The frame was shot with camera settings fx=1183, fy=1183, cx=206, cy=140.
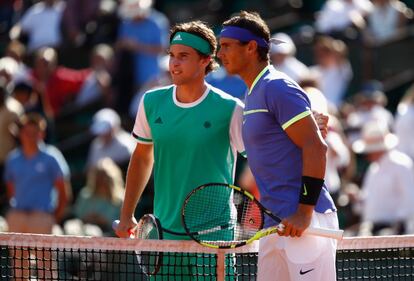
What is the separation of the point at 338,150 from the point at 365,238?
217 inches

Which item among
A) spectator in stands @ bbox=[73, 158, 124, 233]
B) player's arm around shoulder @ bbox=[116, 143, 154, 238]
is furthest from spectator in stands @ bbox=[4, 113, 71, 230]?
player's arm around shoulder @ bbox=[116, 143, 154, 238]

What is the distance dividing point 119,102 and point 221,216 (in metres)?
9.38

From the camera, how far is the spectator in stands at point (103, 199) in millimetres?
12531

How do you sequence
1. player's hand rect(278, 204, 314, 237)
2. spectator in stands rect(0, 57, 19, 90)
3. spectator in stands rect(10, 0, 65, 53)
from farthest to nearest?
spectator in stands rect(10, 0, 65, 53) < spectator in stands rect(0, 57, 19, 90) < player's hand rect(278, 204, 314, 237)

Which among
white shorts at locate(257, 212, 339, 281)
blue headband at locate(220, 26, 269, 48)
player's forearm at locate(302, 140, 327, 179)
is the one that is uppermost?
blue headband at locate(220, 26, 269, 48)

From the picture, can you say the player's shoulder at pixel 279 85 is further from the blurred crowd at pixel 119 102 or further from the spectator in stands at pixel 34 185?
the spectator in stands at pixel 34 185

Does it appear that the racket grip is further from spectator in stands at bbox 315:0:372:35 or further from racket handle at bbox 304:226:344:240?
spectator in stands at bbox 315:0:372:35

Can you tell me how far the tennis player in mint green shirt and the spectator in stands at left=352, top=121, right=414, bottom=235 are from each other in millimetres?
5133

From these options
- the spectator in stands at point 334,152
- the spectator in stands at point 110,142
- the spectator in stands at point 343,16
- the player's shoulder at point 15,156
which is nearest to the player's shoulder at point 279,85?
the spectator in stands at point 334,152

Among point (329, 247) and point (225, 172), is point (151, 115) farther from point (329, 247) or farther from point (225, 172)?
point (329, 247)

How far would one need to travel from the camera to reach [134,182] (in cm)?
697

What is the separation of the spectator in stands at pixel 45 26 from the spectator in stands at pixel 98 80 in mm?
1215

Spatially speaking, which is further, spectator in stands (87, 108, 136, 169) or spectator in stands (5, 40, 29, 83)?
spectator in stands (5, 40, 29, 83)

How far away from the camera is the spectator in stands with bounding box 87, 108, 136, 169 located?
1395 centimetres
